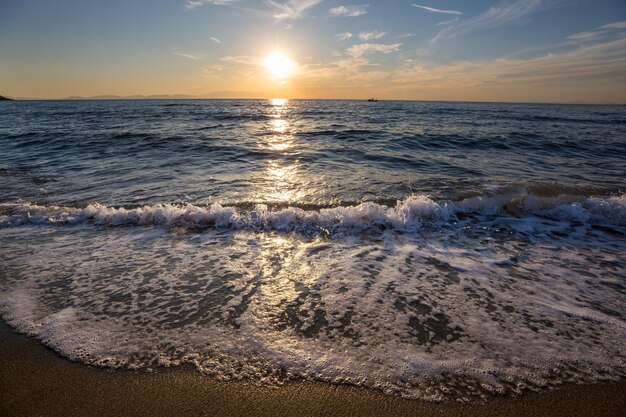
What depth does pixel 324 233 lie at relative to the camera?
5566 millimetres

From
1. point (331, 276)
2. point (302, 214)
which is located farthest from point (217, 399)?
point (302, 214)

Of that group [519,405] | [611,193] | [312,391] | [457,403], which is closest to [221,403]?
[312,391]

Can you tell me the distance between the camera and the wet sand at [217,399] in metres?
2.20

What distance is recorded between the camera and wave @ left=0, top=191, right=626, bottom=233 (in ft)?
19.3

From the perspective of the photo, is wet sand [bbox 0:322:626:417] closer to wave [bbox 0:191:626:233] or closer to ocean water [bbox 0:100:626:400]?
ocean water [bbox 0:100:626:400]

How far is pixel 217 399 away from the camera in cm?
229

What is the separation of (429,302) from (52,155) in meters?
15.3

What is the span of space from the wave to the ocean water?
1.4 inches

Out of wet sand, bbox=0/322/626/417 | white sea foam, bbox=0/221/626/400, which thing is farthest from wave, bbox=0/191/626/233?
wet sand, bbox=0/322/626/417

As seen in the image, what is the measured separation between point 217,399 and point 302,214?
13.2 feet

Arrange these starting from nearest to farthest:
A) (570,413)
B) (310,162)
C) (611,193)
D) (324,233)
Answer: (570,413)
(324,233)
(611,193)
(310,162)

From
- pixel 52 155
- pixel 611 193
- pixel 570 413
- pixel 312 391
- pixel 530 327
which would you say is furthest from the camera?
pixel 52 155

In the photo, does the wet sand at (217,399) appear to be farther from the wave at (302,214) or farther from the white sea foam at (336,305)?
the wave at (302,214)

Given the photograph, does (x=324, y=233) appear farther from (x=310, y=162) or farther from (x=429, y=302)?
(x=310, y=162)
